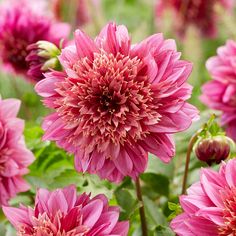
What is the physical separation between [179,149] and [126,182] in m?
0.12

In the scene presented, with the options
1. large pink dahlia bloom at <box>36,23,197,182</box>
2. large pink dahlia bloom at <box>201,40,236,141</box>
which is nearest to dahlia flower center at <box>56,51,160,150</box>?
large pink dahlia bloom at <box>36,23,197,182</box>

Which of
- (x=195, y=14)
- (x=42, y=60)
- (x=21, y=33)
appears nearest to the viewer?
(x=42, y=60)

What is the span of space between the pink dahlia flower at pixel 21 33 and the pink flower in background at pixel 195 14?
1.32 feet

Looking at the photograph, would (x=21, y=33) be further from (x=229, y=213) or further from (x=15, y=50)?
(x=229, y=213)

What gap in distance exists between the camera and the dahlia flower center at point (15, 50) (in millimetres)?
895

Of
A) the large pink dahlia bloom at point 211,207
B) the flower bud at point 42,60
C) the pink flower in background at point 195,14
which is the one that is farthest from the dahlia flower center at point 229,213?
the pink flower in background at point 195,14

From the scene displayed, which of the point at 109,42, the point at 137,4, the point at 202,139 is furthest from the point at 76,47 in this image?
the point at 137,4

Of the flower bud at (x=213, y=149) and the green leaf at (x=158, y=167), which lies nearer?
the flower bud at (x=213, y=149)

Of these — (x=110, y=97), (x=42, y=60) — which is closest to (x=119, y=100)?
(x=110, y=97)

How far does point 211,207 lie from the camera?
54 centimetres

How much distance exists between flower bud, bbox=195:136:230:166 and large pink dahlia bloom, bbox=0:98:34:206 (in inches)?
6.6

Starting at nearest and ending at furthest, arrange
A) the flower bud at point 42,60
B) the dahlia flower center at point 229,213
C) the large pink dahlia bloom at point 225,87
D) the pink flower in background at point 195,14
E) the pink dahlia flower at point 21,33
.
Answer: the dahlia flower center at point 229,213, the flower bud at point 42,60, the large pink dahlia bloom at point 225,87, the pink dahlia flower at point 21,33, the pink flower in background at point 195,14

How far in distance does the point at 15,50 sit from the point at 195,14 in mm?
469

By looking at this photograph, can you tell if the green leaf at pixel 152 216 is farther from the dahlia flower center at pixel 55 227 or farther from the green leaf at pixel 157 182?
the dahlia flower center at pixel 55 227
